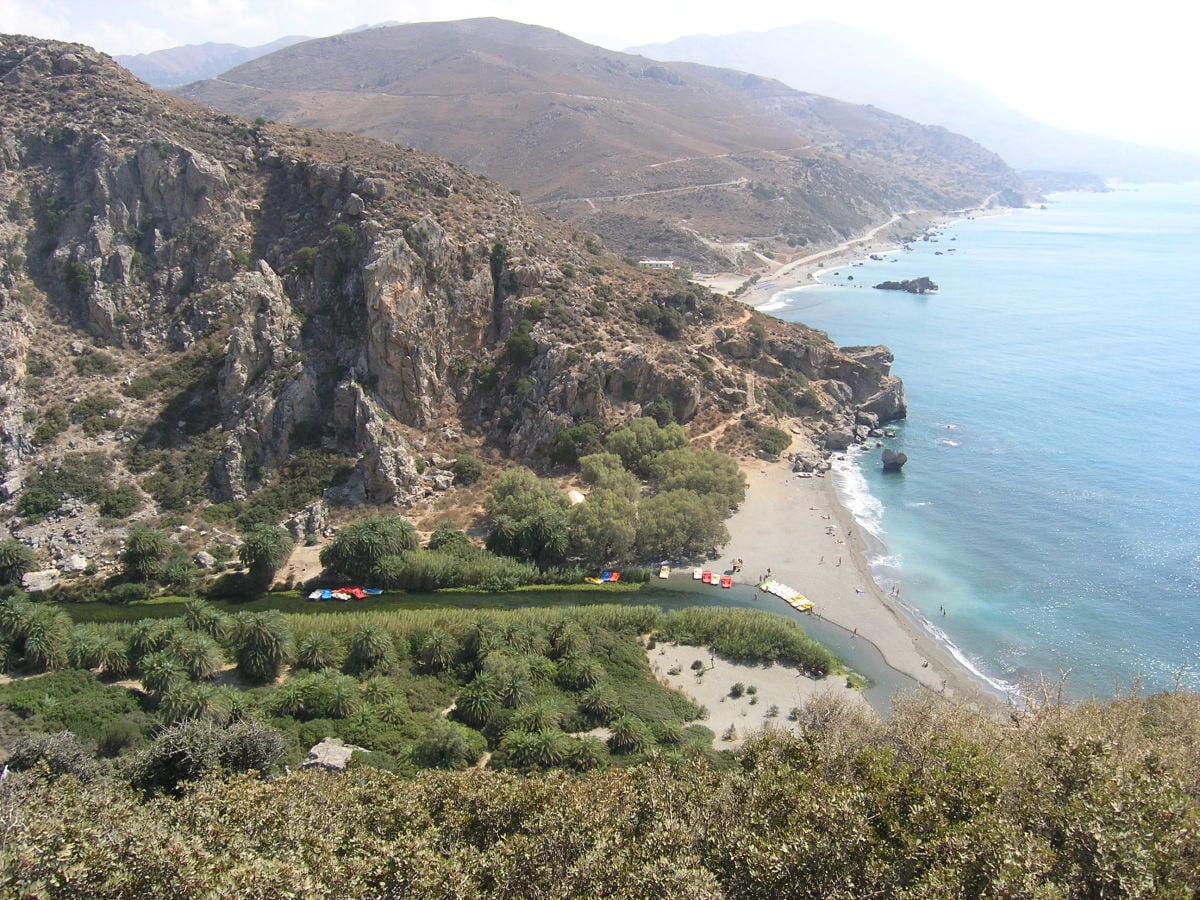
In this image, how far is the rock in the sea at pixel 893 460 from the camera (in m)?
70.3

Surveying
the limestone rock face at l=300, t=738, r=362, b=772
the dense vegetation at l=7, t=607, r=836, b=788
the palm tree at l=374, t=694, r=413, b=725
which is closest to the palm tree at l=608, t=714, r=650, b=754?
the dense vegetation at l=7, t=607, r=836, b=788

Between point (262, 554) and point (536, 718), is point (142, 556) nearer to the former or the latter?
point (262, 554)

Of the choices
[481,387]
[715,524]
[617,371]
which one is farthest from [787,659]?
[481,387]

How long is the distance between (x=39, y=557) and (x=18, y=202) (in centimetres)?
3678

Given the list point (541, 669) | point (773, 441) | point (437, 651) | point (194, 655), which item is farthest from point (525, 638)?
point (773, 441)

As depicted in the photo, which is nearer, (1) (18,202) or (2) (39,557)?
(2) (39,557)

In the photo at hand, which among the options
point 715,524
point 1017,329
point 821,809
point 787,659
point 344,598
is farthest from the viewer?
point 1017,329

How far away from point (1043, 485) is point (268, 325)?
2809 inches

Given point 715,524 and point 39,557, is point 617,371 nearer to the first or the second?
point 715,524

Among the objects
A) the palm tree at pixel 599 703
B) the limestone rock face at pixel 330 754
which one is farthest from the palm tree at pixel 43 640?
the palm tree at pixel 599 703

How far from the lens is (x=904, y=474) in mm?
70188

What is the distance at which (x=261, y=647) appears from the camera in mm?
38594

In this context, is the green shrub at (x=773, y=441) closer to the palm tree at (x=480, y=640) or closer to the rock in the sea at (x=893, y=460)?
the rock in the sea at (x=893, y=460)

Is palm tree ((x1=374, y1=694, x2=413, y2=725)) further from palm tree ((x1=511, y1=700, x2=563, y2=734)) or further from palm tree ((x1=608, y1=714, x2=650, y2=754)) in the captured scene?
palm tree ((x1=608, y1=714, x2=650, y2=754))
